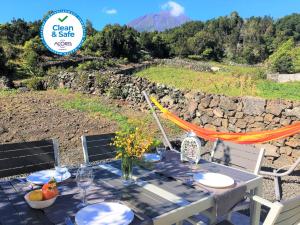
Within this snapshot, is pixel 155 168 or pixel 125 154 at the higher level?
pixel 125 154

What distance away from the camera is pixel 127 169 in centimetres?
190

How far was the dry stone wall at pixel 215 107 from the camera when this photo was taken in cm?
453

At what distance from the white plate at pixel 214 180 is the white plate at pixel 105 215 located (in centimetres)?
57

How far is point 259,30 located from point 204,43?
56.9ft

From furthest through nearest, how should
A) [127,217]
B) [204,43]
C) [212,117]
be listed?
[204,43]
[212,117]
[127,217]

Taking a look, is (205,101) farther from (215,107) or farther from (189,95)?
(189,95)

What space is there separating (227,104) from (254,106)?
489 mm

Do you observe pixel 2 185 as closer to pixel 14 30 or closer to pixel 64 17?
pixel 64 17

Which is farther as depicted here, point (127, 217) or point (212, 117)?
point (212, 117)

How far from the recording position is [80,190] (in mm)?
1700

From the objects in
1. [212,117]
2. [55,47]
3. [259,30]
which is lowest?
[212,117]

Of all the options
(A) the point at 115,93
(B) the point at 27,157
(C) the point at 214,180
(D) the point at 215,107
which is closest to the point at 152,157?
(C) the point at 214,180

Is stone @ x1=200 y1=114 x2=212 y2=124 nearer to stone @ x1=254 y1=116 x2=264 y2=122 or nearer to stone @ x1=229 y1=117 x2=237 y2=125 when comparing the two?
stone @ x1=229 y1=117 x2=237 y2=125

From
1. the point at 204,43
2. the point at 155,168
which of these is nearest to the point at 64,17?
the point at 155,168
